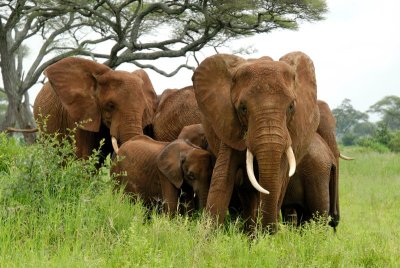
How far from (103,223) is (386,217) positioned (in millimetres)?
4736

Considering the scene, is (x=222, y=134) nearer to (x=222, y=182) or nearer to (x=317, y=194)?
(x=222, y=182)

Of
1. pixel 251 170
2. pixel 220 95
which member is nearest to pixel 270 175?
pixel 251 170

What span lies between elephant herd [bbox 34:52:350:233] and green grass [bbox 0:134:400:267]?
333 mm

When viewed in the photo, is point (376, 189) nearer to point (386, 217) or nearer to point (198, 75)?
point (386, 217)

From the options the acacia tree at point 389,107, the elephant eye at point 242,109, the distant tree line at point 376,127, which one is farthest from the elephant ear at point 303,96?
the acacia tree at point 389,107

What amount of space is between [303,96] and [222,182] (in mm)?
832

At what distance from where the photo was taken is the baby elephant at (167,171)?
214 inches

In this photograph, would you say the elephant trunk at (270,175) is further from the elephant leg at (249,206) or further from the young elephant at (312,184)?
the young elephant at (312,184)

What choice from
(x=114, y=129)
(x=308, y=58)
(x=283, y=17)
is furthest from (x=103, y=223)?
(x=283, y=17)

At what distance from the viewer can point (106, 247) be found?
4.04 meters

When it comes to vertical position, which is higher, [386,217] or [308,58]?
[308,58]

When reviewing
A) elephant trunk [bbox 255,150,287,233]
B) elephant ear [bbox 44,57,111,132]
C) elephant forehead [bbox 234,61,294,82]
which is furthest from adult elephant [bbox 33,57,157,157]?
elephant trunk [bbox 255,150,287,233]

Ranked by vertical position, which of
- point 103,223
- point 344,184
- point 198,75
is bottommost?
point 344,184

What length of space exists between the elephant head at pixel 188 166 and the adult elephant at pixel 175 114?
182 cm
